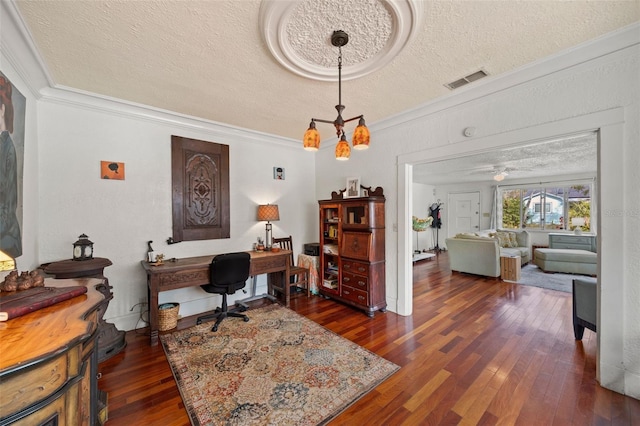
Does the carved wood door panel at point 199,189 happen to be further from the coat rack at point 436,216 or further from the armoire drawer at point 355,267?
the coat rack at point 436,216

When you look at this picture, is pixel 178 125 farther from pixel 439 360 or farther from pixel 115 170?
pixel 439 360

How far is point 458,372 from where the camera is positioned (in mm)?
2174

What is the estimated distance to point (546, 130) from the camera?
7.26 feet

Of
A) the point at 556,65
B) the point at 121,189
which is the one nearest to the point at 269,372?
the point at 121,189

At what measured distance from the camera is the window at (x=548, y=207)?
684 cm

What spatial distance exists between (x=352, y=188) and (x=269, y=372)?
2.67 m

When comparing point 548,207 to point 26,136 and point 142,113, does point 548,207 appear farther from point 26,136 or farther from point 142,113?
point 26,136

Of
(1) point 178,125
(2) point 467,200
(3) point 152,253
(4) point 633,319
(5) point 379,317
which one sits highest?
(1) point 178,125

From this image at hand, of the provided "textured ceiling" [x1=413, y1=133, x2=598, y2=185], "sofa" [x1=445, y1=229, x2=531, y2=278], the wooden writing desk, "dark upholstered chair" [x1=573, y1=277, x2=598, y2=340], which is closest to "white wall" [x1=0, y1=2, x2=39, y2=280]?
the wooden writing desk

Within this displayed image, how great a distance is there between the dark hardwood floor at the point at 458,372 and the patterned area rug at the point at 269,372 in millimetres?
105

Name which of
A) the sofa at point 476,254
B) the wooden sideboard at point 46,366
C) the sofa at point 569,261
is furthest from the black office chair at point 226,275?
the sofa at point 569,261

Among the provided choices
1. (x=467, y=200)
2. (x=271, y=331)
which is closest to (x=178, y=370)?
(x=271, y=331)

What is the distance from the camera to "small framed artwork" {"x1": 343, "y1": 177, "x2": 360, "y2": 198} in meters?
3.86

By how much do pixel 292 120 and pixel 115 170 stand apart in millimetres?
2225
